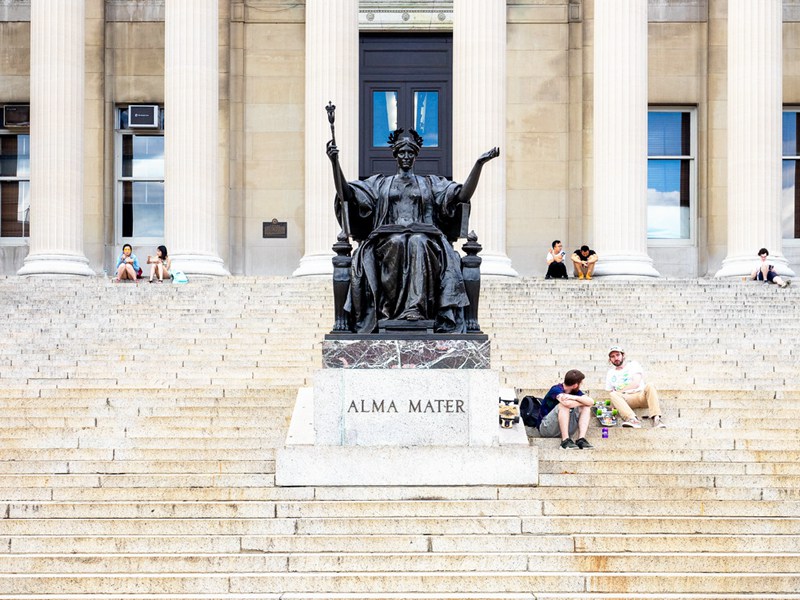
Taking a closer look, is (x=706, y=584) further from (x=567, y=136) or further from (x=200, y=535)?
(x=567, y=136)

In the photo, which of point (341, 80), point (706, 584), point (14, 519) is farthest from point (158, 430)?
point (341, 80)

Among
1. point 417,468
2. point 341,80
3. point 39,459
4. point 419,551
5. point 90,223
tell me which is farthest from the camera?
point 90,223

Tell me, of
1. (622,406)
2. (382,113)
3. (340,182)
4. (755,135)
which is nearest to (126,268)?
(382,113)

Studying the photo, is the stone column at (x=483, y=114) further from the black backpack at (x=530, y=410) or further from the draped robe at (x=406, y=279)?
the draped robe at (x=406, y=279)

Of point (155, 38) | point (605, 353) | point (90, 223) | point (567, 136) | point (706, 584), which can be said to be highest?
point (155, 38)

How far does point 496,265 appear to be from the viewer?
90.9 feet

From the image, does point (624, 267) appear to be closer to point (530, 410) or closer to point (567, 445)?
point (530, 410)

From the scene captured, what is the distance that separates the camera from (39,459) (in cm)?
1498

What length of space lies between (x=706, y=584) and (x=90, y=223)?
24.5m

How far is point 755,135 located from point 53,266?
49.9 feet

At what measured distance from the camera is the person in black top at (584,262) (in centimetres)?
2794

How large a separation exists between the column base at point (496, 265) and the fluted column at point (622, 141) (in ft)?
6.37

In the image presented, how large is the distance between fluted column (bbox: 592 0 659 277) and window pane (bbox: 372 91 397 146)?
24.1 ft

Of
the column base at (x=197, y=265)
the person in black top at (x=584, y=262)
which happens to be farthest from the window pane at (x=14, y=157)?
the person in black top at (x=584, y=262)
